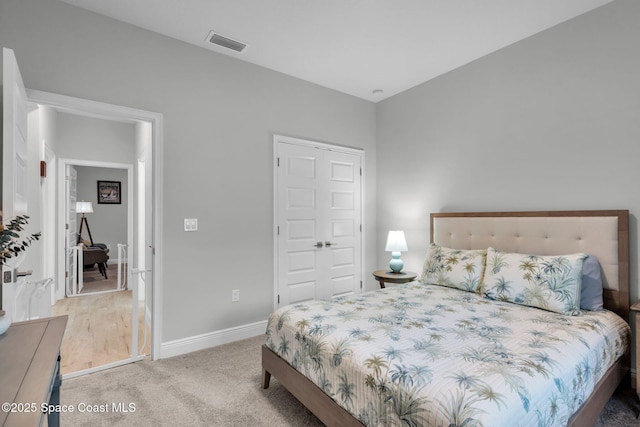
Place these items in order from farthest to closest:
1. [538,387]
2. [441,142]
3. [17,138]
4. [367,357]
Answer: [441,142]
[17,138]
[367,357]
[538,387]

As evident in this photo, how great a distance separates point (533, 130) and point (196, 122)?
3038 mm

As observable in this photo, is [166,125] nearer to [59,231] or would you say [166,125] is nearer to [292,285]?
[292,285]

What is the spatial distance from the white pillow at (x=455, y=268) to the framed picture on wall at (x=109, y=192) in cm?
789

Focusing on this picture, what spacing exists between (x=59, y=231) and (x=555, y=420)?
582 cm

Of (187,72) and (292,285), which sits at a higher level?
(187,72)

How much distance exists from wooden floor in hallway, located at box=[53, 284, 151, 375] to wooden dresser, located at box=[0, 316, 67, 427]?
4.82ft

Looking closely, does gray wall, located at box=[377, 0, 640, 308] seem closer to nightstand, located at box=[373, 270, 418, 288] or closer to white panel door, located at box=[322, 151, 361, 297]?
nightstand, located at box=[373, 270, 418, 288]

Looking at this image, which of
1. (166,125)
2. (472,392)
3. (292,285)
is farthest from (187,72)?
(472,392)

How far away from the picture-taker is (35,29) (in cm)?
224

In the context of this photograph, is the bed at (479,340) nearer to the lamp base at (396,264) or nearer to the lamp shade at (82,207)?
the lamp base at (396,264)

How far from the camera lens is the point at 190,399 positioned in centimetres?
211

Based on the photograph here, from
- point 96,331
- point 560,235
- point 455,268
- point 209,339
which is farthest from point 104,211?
point 560,235

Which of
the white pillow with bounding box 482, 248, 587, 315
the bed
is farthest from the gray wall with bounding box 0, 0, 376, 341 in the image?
the white pillow with bounding box 482, 248, 587, 315

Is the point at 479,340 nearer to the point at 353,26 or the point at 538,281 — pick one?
the point at 538,281
